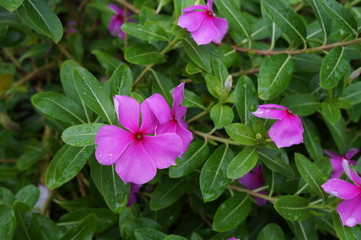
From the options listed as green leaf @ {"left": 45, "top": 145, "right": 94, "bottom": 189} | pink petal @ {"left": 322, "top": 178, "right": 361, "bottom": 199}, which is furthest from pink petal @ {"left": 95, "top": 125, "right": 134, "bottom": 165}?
pink petal @ {"left": 322, "top": 178, "right": 361, "bottom": 199}

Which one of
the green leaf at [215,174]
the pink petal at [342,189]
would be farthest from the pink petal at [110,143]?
the pink petal at [342,189]

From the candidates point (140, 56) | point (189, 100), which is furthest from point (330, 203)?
point (140, 56)

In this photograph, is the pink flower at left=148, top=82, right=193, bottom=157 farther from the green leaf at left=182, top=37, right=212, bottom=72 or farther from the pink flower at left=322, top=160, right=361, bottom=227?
the pink flower at left=322, top=160, right=361, bottom=227

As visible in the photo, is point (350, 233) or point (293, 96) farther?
point (293, 96)

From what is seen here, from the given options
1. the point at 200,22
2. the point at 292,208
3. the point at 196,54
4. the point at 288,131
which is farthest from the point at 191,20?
the point at 292,208

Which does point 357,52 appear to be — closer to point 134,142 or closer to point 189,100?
point 189,100

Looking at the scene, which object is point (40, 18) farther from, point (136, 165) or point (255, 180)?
point (255, 180)
